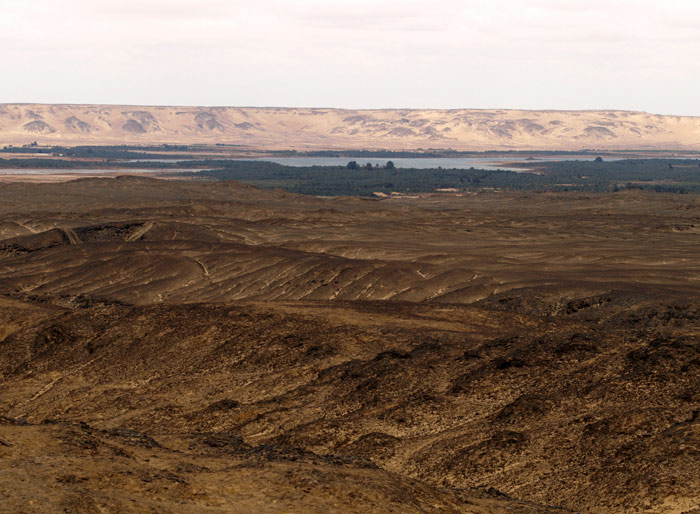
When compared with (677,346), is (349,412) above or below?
below

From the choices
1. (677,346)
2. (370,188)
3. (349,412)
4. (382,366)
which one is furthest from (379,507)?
(370,188)

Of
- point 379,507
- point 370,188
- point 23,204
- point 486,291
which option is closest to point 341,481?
point 379,507

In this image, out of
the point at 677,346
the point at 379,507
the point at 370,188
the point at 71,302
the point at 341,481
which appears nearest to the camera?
the point at 379,507

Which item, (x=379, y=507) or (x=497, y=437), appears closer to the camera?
(x=379, y=507)

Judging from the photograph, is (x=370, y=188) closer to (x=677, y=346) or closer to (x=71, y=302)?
(x=71, y=302)

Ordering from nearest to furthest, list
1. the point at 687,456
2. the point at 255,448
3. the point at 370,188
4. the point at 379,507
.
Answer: the point at 379,507 → the point at 687,456 → the point at 255,448 → the point at 370,188

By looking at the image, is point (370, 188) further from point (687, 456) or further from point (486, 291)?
point (687, 456)
